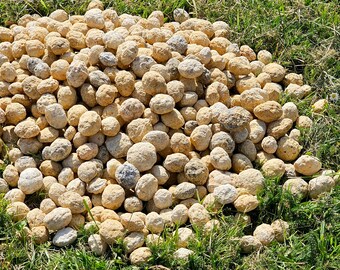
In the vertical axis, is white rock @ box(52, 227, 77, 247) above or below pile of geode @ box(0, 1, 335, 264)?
below

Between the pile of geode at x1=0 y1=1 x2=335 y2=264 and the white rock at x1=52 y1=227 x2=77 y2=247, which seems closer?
the white rock at x1=52 y1=227 x2=77 y2=247

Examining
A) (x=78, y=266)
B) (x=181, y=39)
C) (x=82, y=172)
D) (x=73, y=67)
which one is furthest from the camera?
(x=181, y=39)

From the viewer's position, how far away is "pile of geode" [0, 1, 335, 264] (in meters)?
2.99

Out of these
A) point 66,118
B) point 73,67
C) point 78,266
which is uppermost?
point 73,67

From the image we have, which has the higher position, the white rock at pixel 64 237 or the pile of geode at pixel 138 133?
the pile of geode at pixel 138 133

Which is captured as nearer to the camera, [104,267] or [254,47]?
[104,267]

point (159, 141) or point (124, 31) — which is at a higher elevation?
point (124, 31)

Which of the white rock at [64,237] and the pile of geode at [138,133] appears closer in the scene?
the white rock at [64,237]

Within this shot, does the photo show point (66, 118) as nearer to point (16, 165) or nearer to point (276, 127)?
point (16, 165)

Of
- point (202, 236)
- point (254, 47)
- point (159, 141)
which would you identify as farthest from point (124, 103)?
point (254, 47)

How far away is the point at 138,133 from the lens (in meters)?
3.22

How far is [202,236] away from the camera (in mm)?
2889

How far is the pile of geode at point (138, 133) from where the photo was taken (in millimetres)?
2992

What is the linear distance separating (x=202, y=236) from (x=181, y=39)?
1.39 meters
